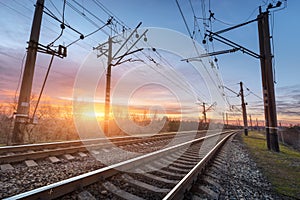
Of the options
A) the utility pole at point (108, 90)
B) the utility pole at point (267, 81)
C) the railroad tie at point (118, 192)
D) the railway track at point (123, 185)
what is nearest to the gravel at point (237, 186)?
the railway track at point (123, 185)

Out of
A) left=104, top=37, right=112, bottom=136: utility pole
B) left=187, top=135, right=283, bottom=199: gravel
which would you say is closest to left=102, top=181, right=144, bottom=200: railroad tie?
left=187, top=135, right=283, bottom=199: gravel

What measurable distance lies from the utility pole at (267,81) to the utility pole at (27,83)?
43.3ft

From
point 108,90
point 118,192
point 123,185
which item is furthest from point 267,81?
point 118,192

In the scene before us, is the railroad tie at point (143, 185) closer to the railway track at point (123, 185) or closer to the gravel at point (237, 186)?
the railway track at point (123, 185)

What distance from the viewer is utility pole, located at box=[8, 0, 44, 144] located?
25.2 ft

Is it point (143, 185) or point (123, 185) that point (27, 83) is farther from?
point (143, 185)

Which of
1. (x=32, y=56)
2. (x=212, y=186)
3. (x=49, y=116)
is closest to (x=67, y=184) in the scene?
(x=212, y=186)

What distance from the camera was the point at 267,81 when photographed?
1055 centimetres

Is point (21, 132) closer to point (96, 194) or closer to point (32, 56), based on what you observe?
point (32, 56)

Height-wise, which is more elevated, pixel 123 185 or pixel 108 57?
pixel 108 57

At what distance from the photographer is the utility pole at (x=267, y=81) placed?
10.3m

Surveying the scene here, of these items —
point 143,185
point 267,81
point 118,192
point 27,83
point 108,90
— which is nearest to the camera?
point 118,192

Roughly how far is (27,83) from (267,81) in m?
13.6

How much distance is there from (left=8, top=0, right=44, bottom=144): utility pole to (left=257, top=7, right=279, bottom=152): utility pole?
13.2 meters
